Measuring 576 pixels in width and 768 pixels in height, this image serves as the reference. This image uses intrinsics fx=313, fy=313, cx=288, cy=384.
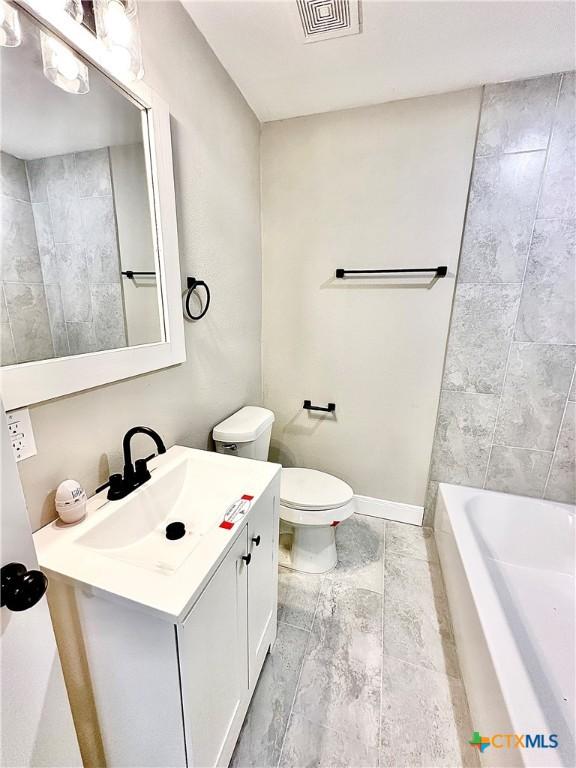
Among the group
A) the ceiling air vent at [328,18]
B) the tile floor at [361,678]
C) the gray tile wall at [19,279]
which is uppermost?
the ceiling air vent at [328,18]

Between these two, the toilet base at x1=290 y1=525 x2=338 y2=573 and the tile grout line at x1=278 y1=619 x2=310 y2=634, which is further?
the toilet base at x1=290 y1=525 x2=338 y2=573

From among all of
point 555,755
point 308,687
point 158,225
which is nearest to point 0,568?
point 158,225

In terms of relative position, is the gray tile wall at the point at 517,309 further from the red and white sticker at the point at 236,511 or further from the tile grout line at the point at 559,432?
the red and white sticker at the point at 236,511

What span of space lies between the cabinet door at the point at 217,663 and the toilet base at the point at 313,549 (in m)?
0.70

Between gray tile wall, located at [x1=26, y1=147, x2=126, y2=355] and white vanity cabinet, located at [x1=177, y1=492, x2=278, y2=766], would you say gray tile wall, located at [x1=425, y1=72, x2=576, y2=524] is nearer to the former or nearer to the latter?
white vanity cabinet, located at [x1=177, y1=492, x2=278, y2=766]

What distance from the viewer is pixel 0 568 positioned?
510 millimetres

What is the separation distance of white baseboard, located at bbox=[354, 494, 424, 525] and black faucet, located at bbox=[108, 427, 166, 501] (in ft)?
5.14

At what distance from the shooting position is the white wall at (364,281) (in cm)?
160

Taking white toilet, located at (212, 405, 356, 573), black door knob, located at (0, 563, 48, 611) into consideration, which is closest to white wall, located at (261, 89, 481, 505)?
white toilet, located at (212, 405, 356, 573)

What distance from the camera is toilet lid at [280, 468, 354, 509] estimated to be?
156cm

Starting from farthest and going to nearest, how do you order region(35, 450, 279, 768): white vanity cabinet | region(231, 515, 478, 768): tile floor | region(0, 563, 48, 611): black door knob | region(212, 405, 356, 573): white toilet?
region(212, 405, 356, 573): white toilet, region(231, 515, 478, 768): tile floor, region(35, 450, 279, 768): white vanity cabinet, region(0, 563, 48, 611): black door knob

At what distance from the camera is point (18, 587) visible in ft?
1.68

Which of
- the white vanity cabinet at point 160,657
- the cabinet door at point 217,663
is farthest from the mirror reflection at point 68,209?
the cabinet door at point 217,663

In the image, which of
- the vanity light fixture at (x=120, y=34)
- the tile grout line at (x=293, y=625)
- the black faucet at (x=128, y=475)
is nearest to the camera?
the vanity light fixture at (x=120, y=34)
